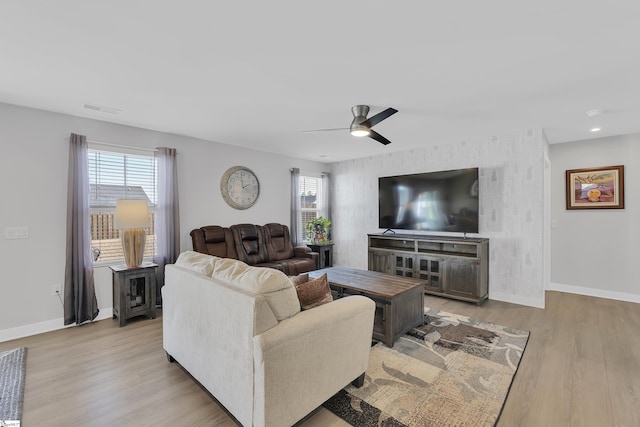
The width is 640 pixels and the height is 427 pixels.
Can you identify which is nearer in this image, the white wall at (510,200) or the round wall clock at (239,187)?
the white wall at (510,200)

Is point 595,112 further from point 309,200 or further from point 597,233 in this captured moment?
point 309,200

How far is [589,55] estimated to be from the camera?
2.12 meters

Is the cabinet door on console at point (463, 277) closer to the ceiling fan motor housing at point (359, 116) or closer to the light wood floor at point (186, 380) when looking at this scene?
the light wood floor at point (186, 380)

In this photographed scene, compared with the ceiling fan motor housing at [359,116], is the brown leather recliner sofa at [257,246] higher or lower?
lower

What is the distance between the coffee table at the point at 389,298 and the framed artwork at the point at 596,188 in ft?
11.3

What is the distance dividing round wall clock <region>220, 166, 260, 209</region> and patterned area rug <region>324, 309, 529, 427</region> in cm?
338

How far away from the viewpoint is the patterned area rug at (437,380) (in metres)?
1.95

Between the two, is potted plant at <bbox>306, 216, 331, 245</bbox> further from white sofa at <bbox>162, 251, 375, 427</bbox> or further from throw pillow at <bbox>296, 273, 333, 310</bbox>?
throw pillow at <bbox>296, 273, 333, 310</bbox>

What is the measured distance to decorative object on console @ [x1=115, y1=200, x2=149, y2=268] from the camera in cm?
339

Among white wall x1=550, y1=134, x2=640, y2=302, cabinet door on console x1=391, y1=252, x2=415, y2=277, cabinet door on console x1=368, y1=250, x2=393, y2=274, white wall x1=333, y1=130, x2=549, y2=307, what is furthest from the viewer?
cabinet door on console x1=368, y1=250, x2=393, y2=274

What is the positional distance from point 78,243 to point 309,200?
418 cm

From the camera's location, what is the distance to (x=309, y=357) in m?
1.77

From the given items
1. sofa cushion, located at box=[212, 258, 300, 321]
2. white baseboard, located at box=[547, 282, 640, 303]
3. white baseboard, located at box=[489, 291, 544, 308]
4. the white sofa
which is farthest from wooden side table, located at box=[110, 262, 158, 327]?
white baseboard, located at box=[547, 282, 640, 303]

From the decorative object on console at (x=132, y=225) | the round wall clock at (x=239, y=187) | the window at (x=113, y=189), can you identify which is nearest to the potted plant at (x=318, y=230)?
the round wall clock at (x=239, y=187)
